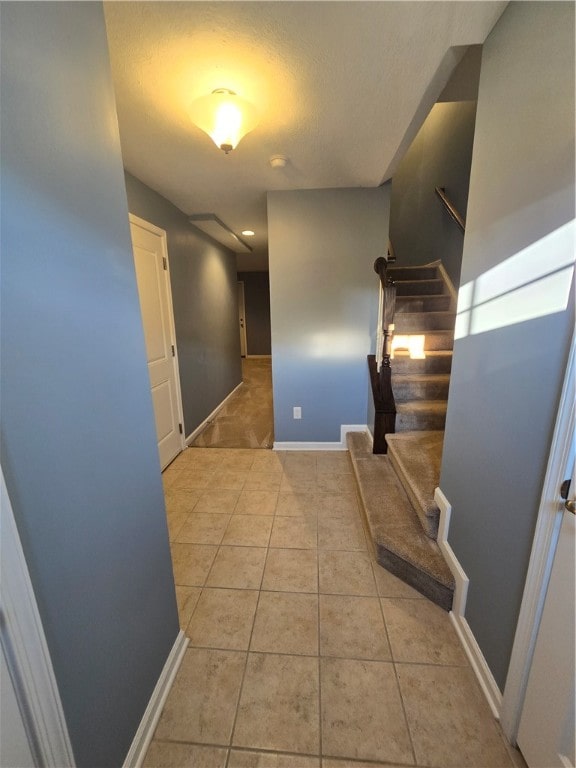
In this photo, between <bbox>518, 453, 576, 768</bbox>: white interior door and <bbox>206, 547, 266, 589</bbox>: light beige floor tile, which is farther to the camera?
<bbox>206, 547, 266, 589</bbox>: light beige floor tile

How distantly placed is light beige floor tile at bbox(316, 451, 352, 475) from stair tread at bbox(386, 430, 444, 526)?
1.88 ft

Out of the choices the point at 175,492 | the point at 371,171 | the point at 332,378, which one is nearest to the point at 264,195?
the point at 371,171

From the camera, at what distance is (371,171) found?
222 cm

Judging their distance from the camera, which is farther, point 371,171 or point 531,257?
point 371,171

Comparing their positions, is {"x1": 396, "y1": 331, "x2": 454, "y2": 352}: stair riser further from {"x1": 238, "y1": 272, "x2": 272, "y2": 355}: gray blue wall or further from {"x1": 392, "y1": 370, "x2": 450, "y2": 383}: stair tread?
{"x1": 238, "y1": 272, "x2": 272, "y2": 355}: gray blue wall

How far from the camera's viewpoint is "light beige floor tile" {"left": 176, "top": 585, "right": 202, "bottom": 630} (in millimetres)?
1399

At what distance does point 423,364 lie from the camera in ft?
9.21

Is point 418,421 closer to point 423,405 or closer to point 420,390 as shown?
point 423,405

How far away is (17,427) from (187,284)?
9.85 feet

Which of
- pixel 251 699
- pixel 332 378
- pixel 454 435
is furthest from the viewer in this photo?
pixel 332 378

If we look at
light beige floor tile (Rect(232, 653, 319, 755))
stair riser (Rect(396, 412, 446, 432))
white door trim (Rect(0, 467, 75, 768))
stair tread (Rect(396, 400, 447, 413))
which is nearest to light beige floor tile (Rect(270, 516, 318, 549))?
light beige floor tile (Rect(232, 653, 319, 755))

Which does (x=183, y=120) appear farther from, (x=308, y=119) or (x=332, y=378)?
(x=332, y=378)

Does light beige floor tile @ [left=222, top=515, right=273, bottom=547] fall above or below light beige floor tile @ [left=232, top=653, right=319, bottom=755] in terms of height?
above

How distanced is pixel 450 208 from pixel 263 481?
11.0 feet
